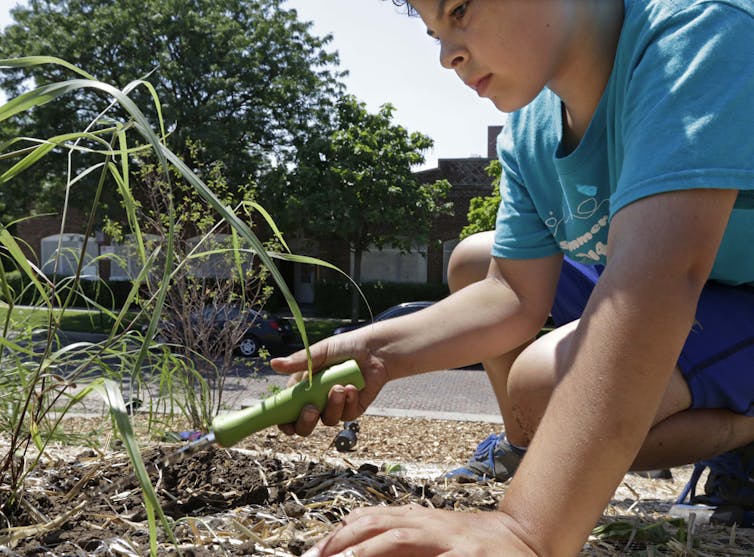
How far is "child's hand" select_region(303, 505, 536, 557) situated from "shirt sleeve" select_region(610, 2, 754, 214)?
0.52m

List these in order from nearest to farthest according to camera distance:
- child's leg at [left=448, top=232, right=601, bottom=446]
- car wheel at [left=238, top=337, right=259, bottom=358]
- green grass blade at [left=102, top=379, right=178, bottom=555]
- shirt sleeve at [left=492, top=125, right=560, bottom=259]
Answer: green grass blade at [left=102, top=379, right=178, bottom=555]
shirt sleeve at [left=492, top=125, right=560, bottom=259]
child's leg at [left=448, top=232, right=601, bottom=446]
car wheel at [left=238, top=337, right=259, bottom=358]

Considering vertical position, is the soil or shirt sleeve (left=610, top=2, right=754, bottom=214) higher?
shirt sleeve (left=610, top=2, right=754, bottom=214)

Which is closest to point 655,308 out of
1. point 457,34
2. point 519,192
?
point 457,34

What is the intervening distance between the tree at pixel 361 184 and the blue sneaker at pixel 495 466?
1483 cm

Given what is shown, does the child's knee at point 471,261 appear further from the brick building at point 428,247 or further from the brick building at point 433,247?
the brick building at point 433,247

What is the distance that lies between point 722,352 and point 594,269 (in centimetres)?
55

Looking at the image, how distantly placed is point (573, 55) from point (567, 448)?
2.77 feet

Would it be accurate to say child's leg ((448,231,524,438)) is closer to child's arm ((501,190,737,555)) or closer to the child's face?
the child's face

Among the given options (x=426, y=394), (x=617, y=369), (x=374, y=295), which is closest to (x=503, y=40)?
(x=617, y=369)

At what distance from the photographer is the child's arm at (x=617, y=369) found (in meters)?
0.83

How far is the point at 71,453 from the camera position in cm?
230

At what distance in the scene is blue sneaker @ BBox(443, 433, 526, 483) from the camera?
83.3 inches

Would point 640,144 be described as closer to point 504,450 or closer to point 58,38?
point 504,450

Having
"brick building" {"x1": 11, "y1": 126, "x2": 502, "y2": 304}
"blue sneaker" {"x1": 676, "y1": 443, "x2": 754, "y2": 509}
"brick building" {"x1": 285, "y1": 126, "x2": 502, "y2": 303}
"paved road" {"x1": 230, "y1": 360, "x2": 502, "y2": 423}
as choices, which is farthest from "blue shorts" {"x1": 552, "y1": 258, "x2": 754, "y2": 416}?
"brick building" {"x1": 285, "y1": 126, "x2": 502, "y2": 303}
